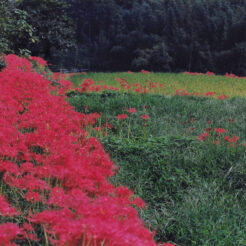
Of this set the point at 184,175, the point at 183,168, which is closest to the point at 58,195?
the point at 184,175

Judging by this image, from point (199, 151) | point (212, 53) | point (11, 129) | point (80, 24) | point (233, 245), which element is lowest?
point (233, 245)

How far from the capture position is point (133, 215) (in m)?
1.66

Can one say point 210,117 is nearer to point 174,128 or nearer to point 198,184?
point 174,128

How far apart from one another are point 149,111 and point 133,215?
444 cm

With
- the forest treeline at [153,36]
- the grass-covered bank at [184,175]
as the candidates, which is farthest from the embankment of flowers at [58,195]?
the forest treeline at [153,36]

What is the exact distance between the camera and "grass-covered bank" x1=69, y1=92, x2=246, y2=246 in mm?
2672

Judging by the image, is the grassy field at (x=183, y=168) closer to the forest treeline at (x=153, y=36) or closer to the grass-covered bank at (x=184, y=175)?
the grass-covered bank at (x=184, y=175)

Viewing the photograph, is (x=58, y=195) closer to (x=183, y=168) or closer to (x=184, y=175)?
(x=184, y=175)

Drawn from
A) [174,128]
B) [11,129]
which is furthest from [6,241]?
[174,128]

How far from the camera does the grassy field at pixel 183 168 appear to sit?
269 centimetres

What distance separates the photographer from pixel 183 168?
3.73 m

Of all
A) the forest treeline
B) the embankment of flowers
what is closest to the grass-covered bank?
the embankment of flowers

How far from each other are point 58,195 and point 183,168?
7.25 feet

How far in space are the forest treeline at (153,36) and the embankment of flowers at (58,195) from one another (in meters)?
11.3
